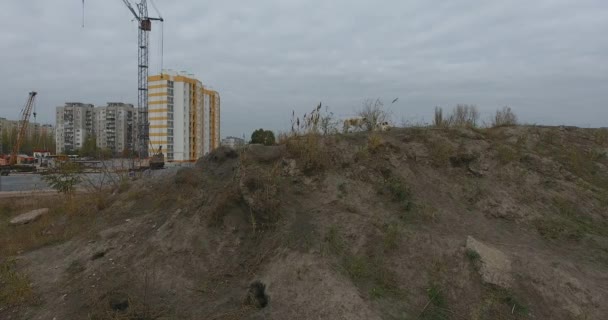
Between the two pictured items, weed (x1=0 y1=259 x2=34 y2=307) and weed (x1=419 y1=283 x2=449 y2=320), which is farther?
weed (x1=0 y1=259 x2=34 y2=307)

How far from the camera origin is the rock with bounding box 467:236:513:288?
166 inches

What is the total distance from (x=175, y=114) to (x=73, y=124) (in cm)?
5993

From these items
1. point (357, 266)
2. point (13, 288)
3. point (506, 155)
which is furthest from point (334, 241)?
point (13, 288)

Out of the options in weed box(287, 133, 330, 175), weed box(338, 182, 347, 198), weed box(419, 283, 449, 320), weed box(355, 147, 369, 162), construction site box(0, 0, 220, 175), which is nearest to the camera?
weed box(419, 283, 449, 320)

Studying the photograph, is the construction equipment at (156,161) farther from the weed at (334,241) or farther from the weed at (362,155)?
the weed at (334,241)

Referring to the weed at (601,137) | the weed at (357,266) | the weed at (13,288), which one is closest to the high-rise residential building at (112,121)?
the weed at (13,288)

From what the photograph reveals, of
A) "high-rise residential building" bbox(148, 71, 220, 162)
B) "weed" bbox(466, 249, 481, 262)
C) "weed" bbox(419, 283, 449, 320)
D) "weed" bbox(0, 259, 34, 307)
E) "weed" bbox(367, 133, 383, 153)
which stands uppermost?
"high-rise residential building" bbox(148, 71, 220, 162)

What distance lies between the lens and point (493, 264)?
4367 millimetres

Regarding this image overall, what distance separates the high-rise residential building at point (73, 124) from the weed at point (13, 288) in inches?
4105

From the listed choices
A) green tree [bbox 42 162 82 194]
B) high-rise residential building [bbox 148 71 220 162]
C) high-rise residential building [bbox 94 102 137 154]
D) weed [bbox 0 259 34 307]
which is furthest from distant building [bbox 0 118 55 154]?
weed [bbox 0 259 34 307]

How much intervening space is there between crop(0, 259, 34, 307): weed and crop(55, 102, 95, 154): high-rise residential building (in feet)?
342

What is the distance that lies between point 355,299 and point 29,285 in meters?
4.64

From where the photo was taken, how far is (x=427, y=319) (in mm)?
3818

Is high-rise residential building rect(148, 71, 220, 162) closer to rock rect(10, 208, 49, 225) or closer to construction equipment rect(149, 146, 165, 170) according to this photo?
construction equipment rect(149, 146, 165, 170)
